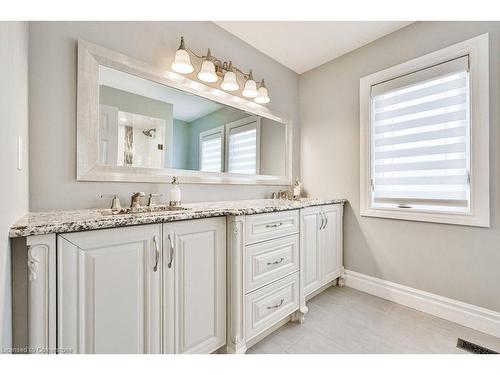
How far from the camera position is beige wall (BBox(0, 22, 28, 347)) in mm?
683

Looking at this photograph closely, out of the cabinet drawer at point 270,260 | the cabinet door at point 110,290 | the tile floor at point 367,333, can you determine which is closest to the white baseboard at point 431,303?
the tile floor at point 367,333

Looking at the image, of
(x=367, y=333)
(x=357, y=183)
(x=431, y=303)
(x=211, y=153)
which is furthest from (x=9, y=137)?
(x=431, y=303)

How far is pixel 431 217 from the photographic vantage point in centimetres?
181

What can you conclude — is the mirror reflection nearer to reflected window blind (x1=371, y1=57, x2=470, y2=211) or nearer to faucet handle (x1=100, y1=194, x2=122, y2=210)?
faucet handle (x1=100, y1=194, x2=122, y2=210)

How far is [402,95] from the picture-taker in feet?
6.49

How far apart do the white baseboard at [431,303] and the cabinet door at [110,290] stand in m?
1.97

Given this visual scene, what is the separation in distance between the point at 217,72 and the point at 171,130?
0.66 m

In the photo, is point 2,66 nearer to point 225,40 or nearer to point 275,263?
point 275,263

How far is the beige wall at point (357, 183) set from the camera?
5.14ft

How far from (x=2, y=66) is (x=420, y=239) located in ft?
8.79

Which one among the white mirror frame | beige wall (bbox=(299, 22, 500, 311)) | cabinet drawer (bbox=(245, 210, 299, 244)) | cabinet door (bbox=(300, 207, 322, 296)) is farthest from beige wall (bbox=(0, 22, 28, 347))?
beige wall (bbox=(299, 22, 500, 311))

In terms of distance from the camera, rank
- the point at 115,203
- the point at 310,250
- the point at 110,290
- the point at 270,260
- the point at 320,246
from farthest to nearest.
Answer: the point at 320,246, the point at 310,250, the point at 270,260, the point at 115,203, the point at 110,290

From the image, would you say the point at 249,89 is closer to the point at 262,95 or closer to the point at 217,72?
the point at 262,95

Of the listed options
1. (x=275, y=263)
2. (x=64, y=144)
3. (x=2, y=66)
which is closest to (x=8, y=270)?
(x=2, y=66)
